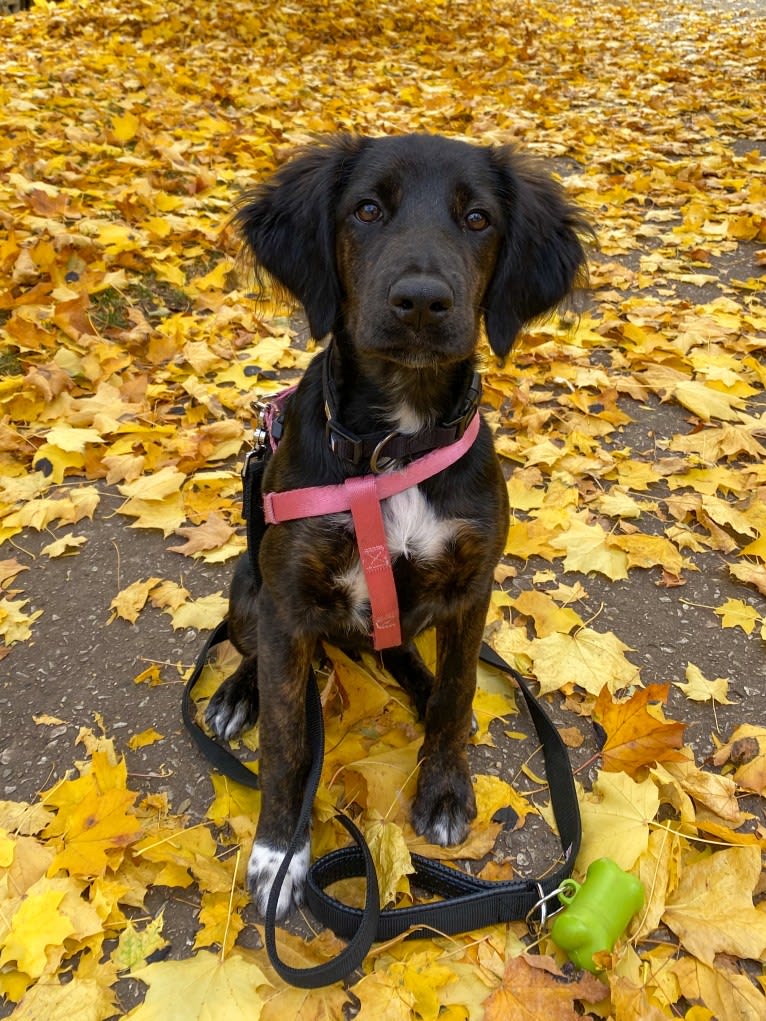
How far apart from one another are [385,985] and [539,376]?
378 cm

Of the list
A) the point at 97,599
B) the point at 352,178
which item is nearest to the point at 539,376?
the point at 352,178

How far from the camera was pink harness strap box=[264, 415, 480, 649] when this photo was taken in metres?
2.20

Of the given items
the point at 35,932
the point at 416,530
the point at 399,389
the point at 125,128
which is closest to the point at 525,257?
the point at 399,389

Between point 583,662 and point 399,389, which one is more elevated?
point 399,389

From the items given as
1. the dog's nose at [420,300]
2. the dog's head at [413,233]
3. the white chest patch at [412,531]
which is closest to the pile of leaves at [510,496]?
the dog's head at [413,233]

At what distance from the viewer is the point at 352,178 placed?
8.39 ft

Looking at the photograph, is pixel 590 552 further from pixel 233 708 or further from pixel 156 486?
pixel 156 486

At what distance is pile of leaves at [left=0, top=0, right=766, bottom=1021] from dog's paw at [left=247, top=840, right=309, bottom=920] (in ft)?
0.22

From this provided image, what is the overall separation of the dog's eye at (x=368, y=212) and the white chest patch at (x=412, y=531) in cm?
91

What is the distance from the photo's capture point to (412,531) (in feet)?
7.48

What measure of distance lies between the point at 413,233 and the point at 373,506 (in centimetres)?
85

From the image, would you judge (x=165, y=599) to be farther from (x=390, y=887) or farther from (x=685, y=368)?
(x=685, y=368)

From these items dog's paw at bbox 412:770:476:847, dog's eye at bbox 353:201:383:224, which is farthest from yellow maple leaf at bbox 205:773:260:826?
dog's eye at bbox 353:201:383:224

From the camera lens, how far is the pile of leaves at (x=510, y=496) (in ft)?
6.81
